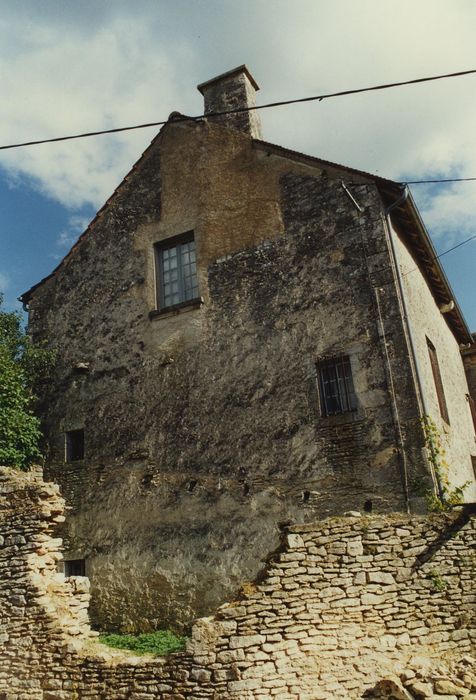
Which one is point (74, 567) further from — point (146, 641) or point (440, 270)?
point (440, 270)

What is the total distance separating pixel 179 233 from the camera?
528 inches

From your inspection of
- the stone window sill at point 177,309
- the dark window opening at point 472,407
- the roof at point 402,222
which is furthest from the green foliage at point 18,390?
the dark window opening at point 472,407

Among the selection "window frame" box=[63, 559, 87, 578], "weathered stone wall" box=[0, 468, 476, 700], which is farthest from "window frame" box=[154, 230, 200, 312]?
"weathered stone wall" box=[0, 468, 476, 700]

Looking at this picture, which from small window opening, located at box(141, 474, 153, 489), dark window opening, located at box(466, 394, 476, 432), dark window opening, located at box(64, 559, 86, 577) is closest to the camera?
small window opening, located at box(141, 474, 153, 489)

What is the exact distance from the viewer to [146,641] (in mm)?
10844

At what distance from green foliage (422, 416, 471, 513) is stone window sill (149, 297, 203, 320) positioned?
4.96m

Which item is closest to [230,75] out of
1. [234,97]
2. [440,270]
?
[234,97]

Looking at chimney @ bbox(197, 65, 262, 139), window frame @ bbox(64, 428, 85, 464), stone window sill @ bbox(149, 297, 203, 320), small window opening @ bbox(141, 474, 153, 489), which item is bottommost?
small window opening @ bbox(141, 474, 153, 489)

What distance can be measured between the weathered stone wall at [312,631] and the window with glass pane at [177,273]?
19.9 feet

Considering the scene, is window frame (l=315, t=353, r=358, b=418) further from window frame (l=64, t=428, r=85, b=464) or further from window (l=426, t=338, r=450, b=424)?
window frame (l=64, t=428, r=85, b=464)

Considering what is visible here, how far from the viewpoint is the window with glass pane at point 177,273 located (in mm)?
13195

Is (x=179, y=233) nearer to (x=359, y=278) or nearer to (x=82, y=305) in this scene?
(x=82, y=305)

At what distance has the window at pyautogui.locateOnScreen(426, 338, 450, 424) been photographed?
12.3m

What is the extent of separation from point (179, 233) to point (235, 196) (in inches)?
55.6
